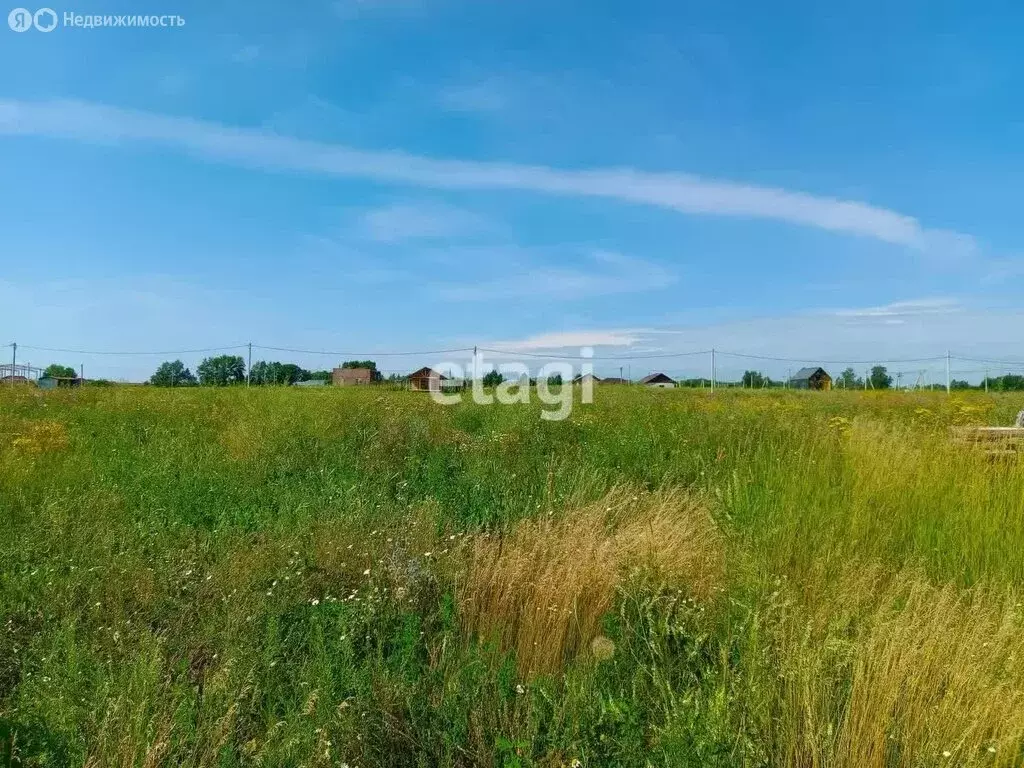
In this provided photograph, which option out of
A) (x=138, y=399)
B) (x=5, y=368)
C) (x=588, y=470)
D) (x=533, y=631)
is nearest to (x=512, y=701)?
(x=533, y=631)

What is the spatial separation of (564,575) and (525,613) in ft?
0.99

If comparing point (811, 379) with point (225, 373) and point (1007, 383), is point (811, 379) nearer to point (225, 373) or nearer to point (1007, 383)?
point (1007, 383)

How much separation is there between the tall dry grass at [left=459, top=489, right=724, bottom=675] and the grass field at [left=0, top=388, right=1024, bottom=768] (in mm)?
16

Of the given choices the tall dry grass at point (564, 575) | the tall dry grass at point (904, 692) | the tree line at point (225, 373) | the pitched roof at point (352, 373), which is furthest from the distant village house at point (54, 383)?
the pitched roof at point (352, 373)

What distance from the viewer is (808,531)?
376 centimetres

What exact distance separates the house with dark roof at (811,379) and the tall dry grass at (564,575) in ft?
127

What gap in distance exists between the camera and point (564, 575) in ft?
10.8

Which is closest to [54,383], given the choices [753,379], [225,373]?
[225,373]

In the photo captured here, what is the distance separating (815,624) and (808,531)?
3.55 ft

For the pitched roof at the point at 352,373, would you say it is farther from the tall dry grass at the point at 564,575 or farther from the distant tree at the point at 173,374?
the tall dry grass at the point at 564,575

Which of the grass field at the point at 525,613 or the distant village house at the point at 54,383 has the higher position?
the distant village house at the point at 54,383

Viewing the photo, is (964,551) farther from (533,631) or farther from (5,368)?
(5,368)

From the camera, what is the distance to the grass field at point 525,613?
215 cm

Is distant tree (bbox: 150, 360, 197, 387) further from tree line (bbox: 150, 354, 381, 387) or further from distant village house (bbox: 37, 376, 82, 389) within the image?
distant village house (bbox: 37, 376, 82, 389)
